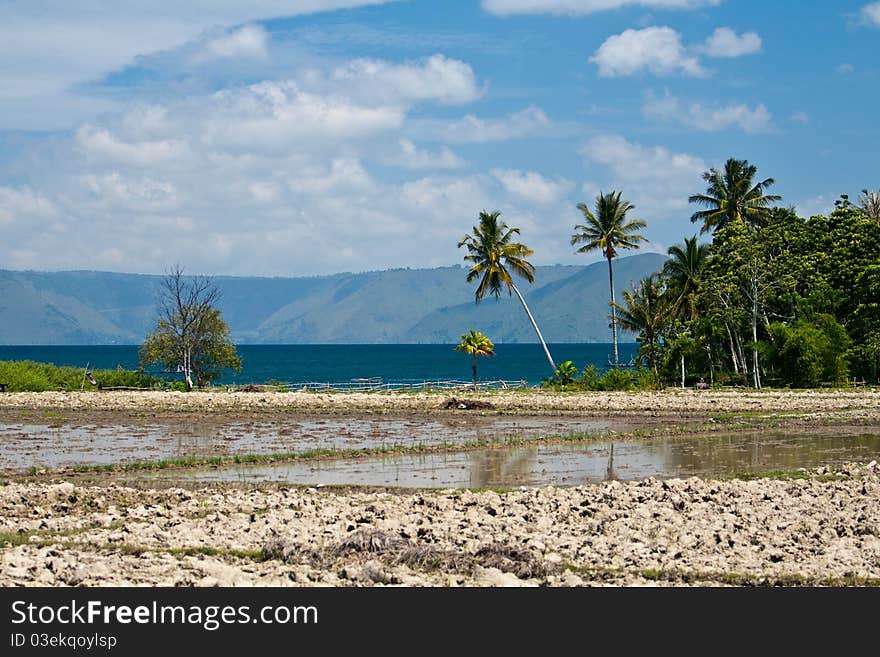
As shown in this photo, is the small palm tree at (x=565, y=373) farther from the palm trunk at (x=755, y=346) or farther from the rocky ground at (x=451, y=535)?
the rocky ground at (x=451, y=535)

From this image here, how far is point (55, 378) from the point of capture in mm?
52281

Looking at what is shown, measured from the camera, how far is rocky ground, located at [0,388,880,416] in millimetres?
39000

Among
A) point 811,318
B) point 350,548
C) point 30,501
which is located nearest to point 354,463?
point 30,501

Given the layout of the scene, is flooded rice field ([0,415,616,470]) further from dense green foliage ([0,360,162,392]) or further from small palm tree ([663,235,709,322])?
small palm tree ([663,235,709,322])

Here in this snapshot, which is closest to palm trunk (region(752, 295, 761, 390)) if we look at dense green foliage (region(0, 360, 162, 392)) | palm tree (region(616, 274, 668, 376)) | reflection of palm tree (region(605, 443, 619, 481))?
palm tree (region(616, 274, 668, 376))

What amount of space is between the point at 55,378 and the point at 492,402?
23623mm

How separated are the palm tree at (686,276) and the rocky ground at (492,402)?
1073cm

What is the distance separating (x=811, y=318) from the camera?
49719 mm

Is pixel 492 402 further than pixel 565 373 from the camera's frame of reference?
No

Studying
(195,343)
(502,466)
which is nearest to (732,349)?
(195,343)

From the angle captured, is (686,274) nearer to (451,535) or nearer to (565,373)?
(565,373)

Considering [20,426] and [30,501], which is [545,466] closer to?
[30,501]

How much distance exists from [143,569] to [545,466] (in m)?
12.5

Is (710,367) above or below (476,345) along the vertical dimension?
below
